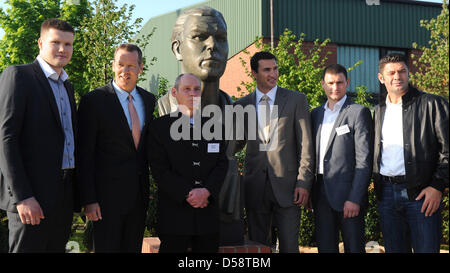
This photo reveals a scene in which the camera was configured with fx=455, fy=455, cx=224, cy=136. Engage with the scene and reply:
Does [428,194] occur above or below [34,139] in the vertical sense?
below

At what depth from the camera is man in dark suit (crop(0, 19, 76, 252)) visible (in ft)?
10.5

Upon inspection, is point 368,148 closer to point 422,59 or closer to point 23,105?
point 23,105

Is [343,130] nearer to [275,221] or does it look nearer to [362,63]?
[275,221]

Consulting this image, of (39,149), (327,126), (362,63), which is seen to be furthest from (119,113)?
(362,63)

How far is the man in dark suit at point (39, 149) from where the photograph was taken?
126 inches

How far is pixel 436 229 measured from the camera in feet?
12.8

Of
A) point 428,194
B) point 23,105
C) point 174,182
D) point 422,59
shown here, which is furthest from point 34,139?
point 422,59

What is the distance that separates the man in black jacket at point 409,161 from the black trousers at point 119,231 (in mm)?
2184

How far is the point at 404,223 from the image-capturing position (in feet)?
13.2

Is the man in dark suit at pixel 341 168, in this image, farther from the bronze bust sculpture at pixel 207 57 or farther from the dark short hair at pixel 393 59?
the bronze bust sculpture at pixel 207 57

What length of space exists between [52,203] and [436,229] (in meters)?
3.14

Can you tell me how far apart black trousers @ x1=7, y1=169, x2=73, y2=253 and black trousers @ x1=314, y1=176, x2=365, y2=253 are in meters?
2.24

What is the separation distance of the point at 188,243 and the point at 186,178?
20.5 inches

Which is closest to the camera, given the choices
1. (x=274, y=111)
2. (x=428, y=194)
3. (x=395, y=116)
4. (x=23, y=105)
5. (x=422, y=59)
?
(x=23, y=105)
